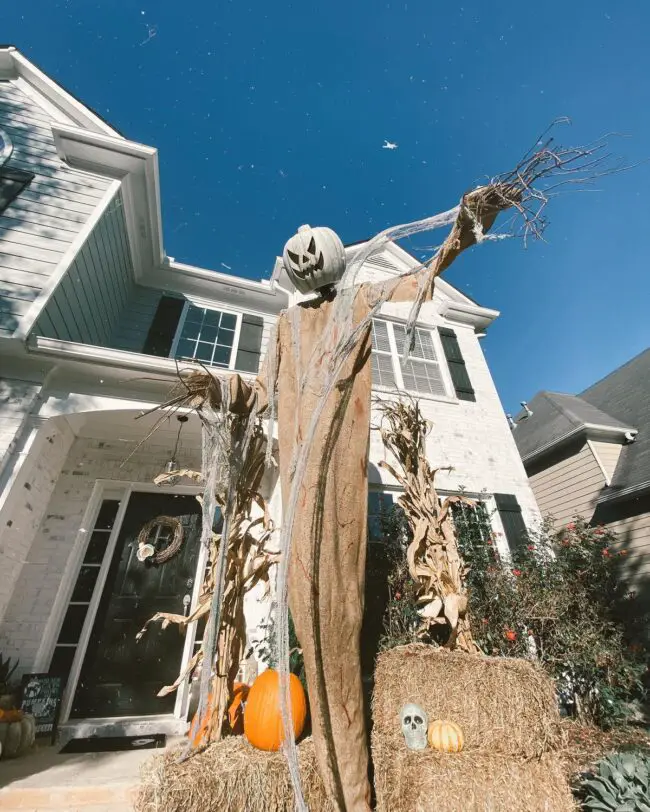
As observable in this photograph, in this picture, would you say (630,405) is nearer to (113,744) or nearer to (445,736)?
(445,736)

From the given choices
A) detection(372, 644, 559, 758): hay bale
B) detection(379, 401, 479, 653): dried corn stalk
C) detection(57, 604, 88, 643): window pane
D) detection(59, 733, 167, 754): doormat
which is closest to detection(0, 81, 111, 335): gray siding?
detection(57, 604, 88, 643): window pane

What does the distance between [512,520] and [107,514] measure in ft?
17.9

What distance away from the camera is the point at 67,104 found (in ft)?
19.1

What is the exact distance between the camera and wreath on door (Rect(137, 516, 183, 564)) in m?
4.22

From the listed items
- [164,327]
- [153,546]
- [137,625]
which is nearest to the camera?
[137,625]

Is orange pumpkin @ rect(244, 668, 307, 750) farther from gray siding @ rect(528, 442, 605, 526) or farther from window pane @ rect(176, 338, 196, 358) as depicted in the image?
gray siding @ rect(528, 442, 605, 526)

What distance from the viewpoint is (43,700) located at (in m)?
3.27

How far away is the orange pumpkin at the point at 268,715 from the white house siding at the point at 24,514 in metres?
2.94

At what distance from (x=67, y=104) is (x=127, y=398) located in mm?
5491

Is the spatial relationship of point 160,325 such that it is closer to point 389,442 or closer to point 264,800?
point 389,442

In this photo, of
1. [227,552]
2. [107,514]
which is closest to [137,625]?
[107,514]

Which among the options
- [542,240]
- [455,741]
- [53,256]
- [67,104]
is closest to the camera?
[542,240]

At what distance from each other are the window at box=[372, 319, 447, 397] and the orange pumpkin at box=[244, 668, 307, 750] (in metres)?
4.65

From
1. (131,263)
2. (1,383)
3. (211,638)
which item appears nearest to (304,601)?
(211,638)
